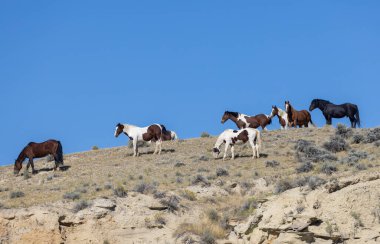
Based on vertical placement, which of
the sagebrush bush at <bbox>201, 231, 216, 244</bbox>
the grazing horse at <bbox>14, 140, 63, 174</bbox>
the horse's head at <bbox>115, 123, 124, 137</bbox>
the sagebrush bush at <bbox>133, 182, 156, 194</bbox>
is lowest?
the sagebrush bush at <bbox>201, 231, 216, 244</bbox>

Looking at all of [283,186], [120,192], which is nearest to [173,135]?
[120,192]

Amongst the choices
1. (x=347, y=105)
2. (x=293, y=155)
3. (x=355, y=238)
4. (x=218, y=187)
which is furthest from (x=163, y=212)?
(x=347, y=105)

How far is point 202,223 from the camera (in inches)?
1064

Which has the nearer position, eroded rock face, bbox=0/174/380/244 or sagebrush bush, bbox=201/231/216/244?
eroded rock face, bbox=0/174/380/244

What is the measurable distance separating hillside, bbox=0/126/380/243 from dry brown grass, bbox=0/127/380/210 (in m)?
0.07

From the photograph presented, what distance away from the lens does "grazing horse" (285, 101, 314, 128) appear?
5076 cm

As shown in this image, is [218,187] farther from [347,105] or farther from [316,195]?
[347,105]

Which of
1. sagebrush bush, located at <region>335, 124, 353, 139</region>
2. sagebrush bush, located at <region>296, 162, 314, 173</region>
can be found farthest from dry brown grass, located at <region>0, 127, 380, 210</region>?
sagebrush bush, located at <region>335, 124, 353, 139</region>

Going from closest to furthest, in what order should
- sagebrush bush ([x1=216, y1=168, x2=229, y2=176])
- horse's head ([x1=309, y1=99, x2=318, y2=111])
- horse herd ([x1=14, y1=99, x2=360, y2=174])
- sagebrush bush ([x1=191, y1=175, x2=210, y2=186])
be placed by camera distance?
1. sagebrush bush ([x1=191, y1=175, x2=210, y2=186])
2. sagebrush bush ([x1=216, y1=168, x2=229, y2=176])
3. horse herd ([x1=14, y1=99, x2=360, y2=174])
4. horse's head ([x1=309, y1=99, x2=318, y2=111])

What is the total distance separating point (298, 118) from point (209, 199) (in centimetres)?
2261

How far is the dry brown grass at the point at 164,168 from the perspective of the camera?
1245 inches

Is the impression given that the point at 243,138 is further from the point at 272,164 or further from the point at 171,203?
the point at 171,203

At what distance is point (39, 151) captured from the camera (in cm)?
4172

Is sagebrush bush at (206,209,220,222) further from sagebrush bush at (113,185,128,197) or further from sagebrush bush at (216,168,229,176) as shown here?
sagebrush bush at (216,168,229,176)
